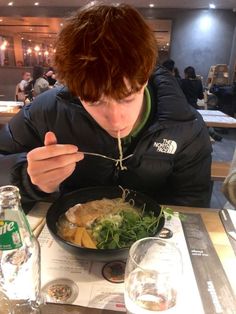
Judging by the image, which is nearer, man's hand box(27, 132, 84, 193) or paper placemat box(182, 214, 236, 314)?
paper placemat box(182, 214, 236, 314)

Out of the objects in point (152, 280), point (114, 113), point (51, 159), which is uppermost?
point (114, 113)

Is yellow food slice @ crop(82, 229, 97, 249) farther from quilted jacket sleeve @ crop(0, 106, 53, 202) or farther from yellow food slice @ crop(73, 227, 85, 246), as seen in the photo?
quilted jacket sleeve @ crop(0, 106, 53, 202)

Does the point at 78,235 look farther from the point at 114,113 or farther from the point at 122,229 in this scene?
the point at 114,113

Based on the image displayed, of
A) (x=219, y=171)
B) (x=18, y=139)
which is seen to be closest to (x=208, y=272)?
(x=18, y=139)

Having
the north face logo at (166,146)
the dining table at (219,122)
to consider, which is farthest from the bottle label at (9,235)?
the dining table at (219,122)

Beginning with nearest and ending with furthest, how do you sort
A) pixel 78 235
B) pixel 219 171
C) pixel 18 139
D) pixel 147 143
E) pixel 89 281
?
pixel 89 281, pixel 78 235, pixel 147 143, pixel 18 139, pixel 219 171

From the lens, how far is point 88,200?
3.20ft

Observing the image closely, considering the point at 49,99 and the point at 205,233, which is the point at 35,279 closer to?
the point at 205,233

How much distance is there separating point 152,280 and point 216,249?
0.35 meters

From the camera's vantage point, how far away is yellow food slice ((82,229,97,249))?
0.74m

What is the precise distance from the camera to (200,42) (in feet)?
23.6

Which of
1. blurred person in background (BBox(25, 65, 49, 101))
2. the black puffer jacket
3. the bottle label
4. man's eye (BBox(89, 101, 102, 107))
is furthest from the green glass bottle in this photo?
blurred person in background (BBox(25, 65, 49, 101))

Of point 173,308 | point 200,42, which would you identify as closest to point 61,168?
point 173,308

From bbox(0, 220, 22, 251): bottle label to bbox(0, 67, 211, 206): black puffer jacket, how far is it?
482 mm
